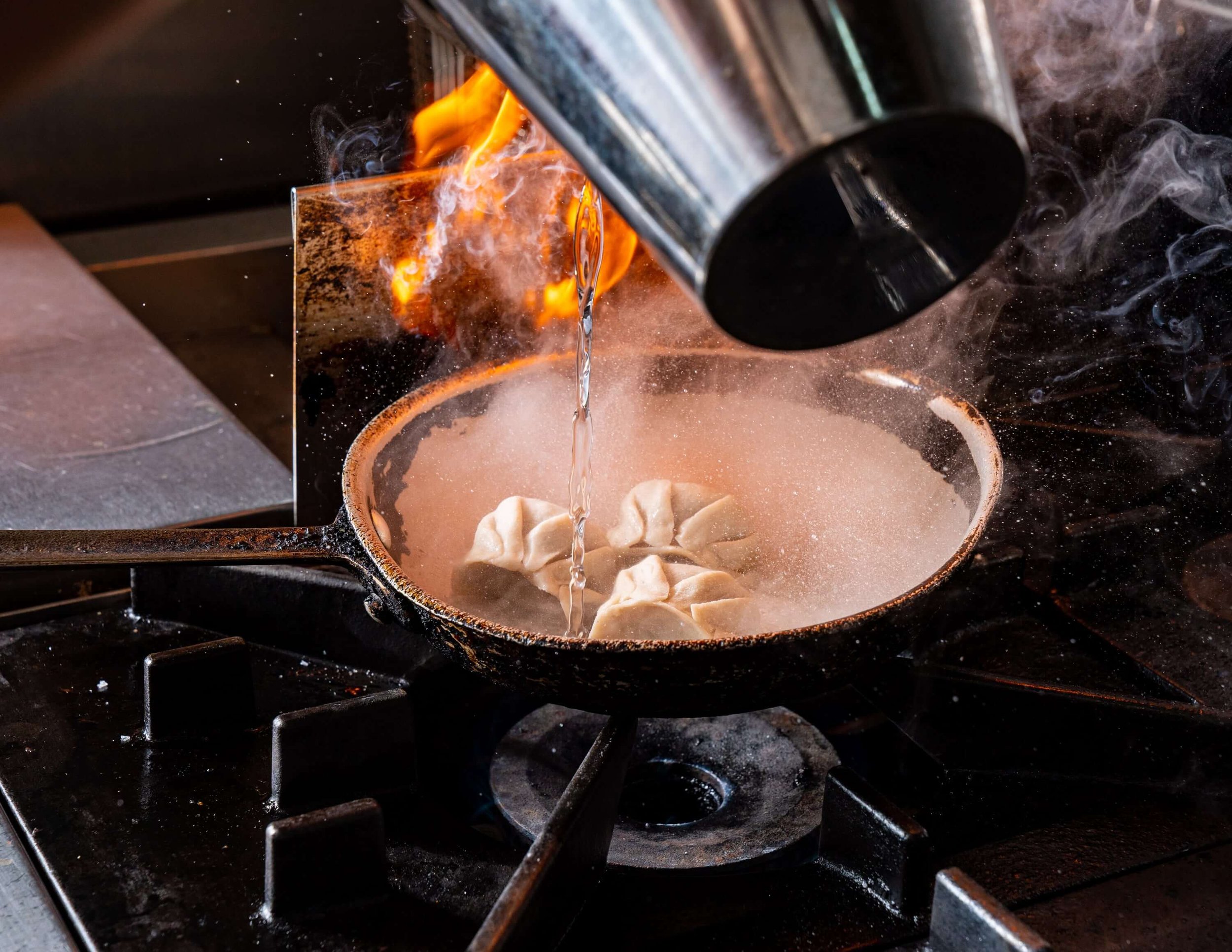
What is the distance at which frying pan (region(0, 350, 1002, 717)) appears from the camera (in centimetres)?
73

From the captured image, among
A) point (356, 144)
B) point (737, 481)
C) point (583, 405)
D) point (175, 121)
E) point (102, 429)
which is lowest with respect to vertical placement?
point (737, 481)

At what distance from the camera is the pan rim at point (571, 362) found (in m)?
0.73

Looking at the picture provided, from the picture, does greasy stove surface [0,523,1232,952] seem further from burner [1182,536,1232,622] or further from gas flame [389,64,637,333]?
gas flame [389,64,637,333]

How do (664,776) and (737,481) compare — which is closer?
(664,776)

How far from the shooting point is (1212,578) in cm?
118

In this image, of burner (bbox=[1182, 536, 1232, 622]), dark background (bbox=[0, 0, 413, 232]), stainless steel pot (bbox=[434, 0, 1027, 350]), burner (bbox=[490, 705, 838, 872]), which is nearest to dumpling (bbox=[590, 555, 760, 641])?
burner (bbox=[490, 705, 838, 872])

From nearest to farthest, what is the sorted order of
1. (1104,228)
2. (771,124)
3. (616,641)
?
(771,124)
(616,641)
(1104,228)

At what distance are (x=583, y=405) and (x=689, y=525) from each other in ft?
0.49

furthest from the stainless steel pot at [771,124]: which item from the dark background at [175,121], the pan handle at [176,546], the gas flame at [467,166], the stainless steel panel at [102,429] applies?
the dark background at [175,121]

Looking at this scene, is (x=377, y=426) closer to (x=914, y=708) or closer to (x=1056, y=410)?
(x=914, y=708)

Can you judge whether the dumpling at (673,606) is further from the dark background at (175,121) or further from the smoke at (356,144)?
the dark background at (175,121)

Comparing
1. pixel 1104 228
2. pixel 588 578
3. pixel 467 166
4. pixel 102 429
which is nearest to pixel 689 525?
pixel 588 578

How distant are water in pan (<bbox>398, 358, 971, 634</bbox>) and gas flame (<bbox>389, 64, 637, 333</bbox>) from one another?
188 mm

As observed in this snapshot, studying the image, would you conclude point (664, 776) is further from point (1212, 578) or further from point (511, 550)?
point (1212, 578)
